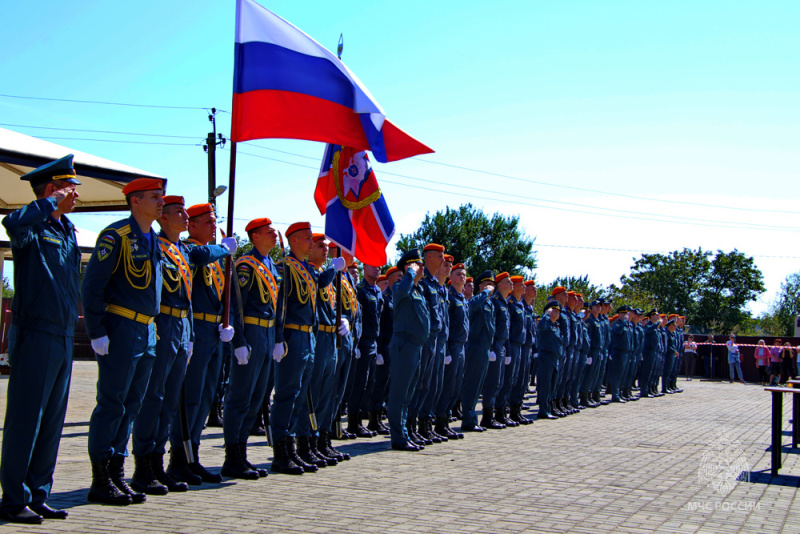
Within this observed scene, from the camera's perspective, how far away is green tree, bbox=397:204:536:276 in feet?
170

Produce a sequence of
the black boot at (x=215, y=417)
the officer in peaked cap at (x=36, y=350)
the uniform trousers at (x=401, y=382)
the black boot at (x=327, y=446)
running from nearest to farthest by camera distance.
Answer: the officer in peaked cap at (x=36, y=350) → the black boot at (x=327, y=446) → the uniform trousers at (x=401, y=382) → the black boot at (x=215, y=417)

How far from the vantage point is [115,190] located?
13.4m

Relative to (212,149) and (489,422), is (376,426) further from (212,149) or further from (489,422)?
(212,149)

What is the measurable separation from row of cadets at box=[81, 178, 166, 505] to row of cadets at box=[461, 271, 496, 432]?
6.12 m

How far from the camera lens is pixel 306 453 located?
288 inches

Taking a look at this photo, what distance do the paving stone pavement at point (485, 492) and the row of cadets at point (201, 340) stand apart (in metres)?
0.30

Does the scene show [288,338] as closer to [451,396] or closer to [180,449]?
[180,449]

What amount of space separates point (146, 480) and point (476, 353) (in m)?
6.05

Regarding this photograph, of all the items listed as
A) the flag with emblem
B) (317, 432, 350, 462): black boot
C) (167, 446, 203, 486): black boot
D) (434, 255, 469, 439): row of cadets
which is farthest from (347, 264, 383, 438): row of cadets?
Result: (167, 446, 203, 486): black boot

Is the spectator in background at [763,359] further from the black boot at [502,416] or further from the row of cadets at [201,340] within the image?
the row of cadets at [201,340]

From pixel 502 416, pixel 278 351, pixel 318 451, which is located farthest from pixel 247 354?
pixel 502 416

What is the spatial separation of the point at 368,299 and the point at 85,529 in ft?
21.3

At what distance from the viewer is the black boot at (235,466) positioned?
21.5ft

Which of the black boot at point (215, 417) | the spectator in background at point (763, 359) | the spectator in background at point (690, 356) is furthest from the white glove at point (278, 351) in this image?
the spectator in background at point (690, 356)
